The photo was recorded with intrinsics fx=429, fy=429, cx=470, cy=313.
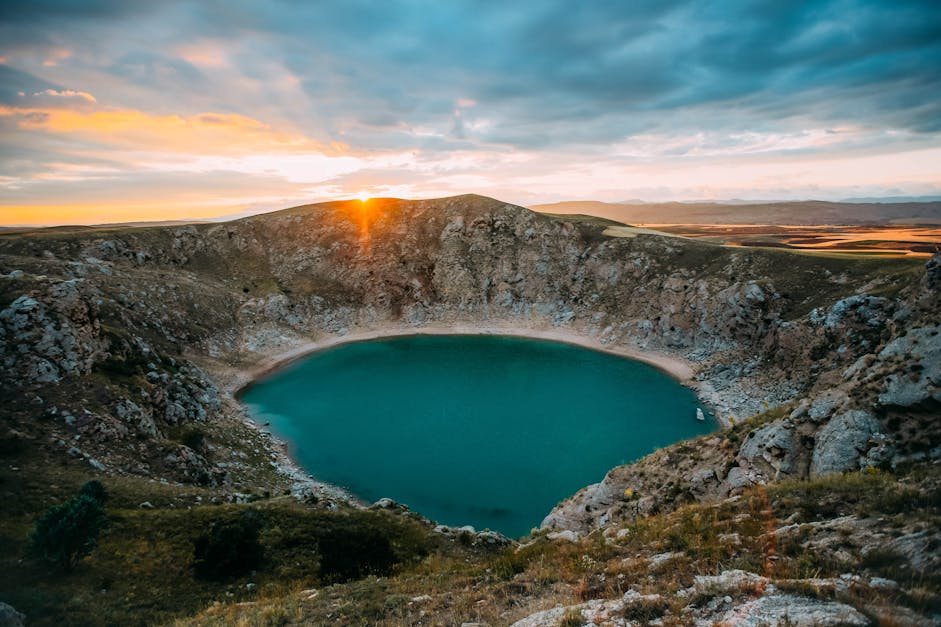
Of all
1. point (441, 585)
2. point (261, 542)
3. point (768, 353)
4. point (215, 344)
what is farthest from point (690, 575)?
point (215, 344)

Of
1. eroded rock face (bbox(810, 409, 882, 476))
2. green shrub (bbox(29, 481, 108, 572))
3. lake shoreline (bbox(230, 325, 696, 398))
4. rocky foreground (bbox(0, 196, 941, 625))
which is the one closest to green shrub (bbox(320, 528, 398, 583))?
rocky foreground (bbox(0, 196, 941, 625))

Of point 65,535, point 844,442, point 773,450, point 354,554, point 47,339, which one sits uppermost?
point 47,339

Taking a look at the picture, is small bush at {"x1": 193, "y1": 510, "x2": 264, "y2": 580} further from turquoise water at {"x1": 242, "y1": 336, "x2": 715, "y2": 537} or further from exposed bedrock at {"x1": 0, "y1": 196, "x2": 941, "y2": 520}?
turquoise water at {"x1": 242, "y1": 336, "x2": 715, "y2": 537}

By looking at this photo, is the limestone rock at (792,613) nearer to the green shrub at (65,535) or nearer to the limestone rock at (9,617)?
the limestone rock at (9,617)

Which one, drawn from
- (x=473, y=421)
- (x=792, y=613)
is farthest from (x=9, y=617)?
(x=473, y=421)

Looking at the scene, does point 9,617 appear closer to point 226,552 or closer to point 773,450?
point 226,552
